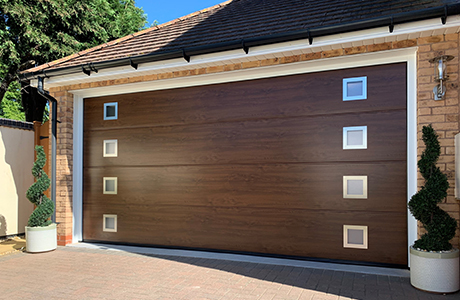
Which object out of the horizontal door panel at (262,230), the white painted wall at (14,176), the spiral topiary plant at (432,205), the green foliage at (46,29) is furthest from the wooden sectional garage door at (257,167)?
the green foliage at (46,29)

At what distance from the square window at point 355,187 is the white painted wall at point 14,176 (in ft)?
20.5

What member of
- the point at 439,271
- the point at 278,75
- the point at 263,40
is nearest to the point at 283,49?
the point at 263,40

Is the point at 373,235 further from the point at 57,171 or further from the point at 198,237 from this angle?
the point at 57,171

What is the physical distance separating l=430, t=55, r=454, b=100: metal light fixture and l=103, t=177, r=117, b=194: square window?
5.03 metres

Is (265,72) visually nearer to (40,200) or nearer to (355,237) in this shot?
(355,237)

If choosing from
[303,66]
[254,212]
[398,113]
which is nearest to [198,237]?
[254,212]

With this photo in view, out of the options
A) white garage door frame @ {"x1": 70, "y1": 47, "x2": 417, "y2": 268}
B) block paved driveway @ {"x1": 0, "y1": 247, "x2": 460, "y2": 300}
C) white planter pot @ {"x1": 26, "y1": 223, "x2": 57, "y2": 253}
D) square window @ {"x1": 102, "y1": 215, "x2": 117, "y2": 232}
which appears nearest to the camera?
block paved driveway @ {"x1": 0, "y1": 247, "x2": 460, "y2": 300}

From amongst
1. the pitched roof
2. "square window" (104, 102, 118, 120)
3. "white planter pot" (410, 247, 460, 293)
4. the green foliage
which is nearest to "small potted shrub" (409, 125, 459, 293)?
"white planter pot" (410, 247, 460, 293)

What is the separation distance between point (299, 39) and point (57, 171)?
A: 4618 millimetres

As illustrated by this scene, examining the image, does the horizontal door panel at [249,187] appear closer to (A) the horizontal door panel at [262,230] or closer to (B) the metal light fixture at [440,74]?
(A) the horizontal door panel at [262,230]

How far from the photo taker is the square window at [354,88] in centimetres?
479

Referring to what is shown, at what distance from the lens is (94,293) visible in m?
3.89

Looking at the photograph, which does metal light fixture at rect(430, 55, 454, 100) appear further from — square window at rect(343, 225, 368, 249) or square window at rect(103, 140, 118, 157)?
square window at rect(103, 140, 118, 157)

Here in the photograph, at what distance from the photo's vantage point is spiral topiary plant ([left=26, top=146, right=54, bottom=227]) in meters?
5.69
